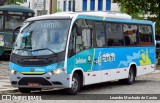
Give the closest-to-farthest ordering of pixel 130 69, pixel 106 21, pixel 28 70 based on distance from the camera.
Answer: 1. pixel 28 70
2. pixel 106 21
3. pixel 130 69

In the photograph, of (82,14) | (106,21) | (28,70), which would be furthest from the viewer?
(106,21)

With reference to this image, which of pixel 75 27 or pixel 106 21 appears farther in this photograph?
pixel 106 21

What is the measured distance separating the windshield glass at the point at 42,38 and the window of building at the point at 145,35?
671 centimetres

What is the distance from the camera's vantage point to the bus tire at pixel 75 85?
622 inches

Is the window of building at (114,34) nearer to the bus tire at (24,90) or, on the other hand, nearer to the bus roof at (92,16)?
the bus roof at (92,16)

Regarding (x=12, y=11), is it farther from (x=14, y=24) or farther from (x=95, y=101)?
(x=95, y=101)

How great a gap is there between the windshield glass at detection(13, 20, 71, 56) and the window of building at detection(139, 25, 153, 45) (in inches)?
264

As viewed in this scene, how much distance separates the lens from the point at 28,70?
15523 millimetres

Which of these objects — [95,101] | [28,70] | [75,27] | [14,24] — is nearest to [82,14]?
[75,27]

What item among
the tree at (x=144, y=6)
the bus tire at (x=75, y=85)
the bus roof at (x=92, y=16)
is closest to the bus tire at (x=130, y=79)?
the bus roof at (x=92, y=16)

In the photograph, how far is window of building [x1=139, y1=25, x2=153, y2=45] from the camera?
2201 centimetres

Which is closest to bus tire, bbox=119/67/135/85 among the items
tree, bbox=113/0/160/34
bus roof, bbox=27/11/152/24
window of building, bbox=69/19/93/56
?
bus roof, bbox=27/11/152/24

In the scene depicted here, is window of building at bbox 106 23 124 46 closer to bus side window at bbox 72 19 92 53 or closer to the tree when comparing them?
bus side window at bbox 72 19 92 53

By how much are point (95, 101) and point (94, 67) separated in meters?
3.48
